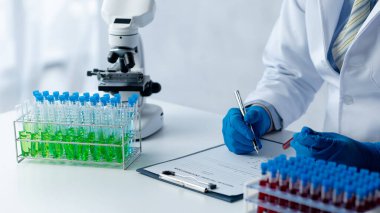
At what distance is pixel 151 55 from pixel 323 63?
78.8 inches

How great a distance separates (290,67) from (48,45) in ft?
5.84

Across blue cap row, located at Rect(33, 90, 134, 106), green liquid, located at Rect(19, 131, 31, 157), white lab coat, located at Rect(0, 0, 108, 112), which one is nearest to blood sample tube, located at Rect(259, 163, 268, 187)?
blue cap row, located at Rect(33, 90, 134, 106)

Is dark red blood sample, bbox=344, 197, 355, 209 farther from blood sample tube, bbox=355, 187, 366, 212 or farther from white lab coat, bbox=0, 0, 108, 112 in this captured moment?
white lab coat, bbox=0, 0, 108, 112

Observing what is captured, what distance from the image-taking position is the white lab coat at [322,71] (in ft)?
6.25

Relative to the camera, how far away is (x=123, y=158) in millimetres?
1770

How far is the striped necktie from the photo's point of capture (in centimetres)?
192

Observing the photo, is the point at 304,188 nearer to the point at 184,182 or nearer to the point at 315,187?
the point at 315,187

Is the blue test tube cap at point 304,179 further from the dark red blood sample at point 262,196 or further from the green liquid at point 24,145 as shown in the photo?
the green liquid at point 24,145

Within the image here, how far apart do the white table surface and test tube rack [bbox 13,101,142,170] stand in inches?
1.0

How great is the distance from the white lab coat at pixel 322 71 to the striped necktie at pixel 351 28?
4 centimetres

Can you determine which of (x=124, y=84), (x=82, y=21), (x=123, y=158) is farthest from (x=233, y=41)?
(x=123, y=158)

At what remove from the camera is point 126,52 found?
1979mm

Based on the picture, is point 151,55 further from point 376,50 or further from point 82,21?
point 376,50

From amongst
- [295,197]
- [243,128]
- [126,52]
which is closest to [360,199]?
[295,197]
